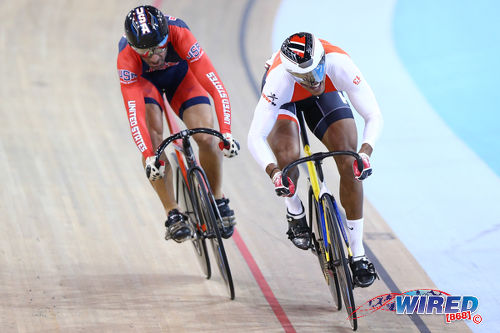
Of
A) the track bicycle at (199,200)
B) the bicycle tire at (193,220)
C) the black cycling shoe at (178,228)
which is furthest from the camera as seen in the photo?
the bicycle tire at (193,220)

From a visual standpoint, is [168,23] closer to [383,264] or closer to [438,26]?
[383,264]

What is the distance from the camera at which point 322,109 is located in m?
3.45

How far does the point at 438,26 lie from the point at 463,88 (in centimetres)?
152

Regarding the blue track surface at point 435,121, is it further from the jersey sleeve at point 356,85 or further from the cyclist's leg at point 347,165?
the jersey sleeve at point 356,85

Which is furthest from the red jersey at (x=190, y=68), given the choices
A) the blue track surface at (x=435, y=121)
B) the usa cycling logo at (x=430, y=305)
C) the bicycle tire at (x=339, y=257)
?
the blue track surface at (x=435, y=121)

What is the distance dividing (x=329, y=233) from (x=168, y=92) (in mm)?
1391

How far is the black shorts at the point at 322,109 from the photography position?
3.40 meters

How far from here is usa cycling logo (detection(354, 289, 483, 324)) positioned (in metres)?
3.45

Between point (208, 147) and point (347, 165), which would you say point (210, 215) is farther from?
point (347, 165)

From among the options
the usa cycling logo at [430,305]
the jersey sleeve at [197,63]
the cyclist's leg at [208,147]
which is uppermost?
the jersey sleeve at [197,63]

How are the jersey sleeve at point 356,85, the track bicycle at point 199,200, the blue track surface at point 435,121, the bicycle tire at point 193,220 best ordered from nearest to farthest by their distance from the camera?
the jersey sleeve at point 356,85, the track bicycle at point 199,200, the bicycle tire at point 193,220, the blue track surface at point 435,121

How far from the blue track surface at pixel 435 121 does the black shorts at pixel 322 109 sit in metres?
1.17

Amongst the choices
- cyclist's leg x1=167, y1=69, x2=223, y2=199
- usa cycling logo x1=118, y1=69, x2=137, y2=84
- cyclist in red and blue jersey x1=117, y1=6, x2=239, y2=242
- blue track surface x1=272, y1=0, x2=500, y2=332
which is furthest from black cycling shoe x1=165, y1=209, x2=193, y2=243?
blue track surface x1=272, y1=0, x2=500, y2=332

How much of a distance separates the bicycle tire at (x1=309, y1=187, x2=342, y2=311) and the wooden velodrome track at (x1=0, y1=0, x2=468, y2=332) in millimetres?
113
